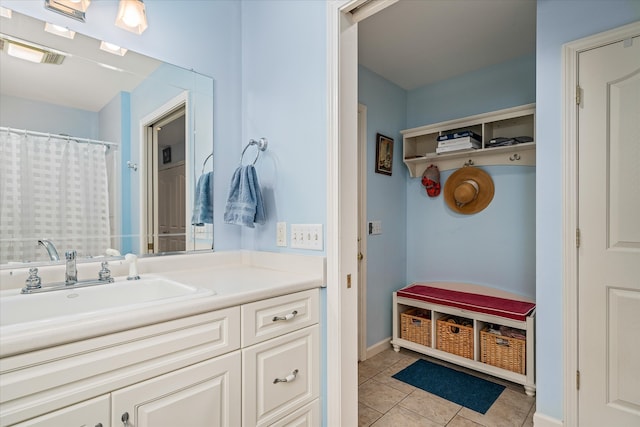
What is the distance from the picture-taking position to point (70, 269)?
47.7 inches

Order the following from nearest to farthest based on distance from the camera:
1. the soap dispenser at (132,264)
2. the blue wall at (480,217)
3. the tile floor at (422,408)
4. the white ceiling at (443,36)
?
1. the soap dispenser at (132,264)
2. the tile floor at (422,408)
3. the white ceiling at (443,36)
4. the blue wall at (480,217)

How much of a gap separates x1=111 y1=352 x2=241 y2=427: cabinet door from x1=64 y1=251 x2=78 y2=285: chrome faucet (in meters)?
0.56

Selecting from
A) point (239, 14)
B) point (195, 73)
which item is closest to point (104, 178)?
point (195, 73)

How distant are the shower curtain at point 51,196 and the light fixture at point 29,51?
29 cm

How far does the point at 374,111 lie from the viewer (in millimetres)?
2916

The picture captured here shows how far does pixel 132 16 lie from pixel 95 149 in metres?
0.61

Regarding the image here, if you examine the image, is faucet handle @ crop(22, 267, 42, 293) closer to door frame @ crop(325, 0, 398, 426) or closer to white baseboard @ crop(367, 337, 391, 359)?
door frame @ crop(325, 0, 398, 426)

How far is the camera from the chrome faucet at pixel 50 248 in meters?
1.25

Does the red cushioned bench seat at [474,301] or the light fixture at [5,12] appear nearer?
the light fixture at [5,12]

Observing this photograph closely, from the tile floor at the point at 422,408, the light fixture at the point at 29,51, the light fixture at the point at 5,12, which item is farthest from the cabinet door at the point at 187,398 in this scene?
the light fixture at the point at 5,12

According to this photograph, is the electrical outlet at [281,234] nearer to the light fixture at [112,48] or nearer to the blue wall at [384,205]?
the light fixture at [112,48]

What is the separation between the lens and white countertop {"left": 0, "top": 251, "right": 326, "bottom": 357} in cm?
76

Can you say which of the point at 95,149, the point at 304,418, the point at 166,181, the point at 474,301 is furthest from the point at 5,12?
the point at 474,301

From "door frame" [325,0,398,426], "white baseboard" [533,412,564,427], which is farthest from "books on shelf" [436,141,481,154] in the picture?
"white baseboard" [533,412,564,427]
